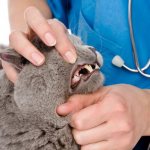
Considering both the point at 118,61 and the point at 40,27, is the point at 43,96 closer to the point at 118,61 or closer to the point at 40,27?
the point at 40,27

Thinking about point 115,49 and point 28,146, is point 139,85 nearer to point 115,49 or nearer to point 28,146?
point 115,49

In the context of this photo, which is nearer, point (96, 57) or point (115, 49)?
point (96, 57)

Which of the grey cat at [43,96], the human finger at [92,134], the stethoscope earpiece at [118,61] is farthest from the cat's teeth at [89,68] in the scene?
the stethoscope earpiece at [118,61]

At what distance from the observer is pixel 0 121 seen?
0.76m

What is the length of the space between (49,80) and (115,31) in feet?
1.32

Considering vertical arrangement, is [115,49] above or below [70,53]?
below

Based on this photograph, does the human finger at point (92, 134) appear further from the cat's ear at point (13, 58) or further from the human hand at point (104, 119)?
the cat's ear at point (13, 58)

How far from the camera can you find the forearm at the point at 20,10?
4.09 feet

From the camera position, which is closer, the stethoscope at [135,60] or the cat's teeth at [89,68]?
the cat's teeth at [89,68]

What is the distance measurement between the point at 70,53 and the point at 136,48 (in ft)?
1.19

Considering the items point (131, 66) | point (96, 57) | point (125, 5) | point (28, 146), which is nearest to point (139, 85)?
point (131, 66)

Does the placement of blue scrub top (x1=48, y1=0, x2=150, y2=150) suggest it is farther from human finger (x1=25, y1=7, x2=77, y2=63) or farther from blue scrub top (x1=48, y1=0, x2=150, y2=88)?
human finger (x1=25, y1=7, x2=77, y2=63)

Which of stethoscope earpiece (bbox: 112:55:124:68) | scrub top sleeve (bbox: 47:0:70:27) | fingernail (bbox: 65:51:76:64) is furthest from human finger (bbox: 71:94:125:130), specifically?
scrub top sleeve (bbox: 47:0:70:27)

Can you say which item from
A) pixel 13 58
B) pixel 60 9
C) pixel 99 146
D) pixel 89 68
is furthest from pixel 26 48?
pixel 60 9
